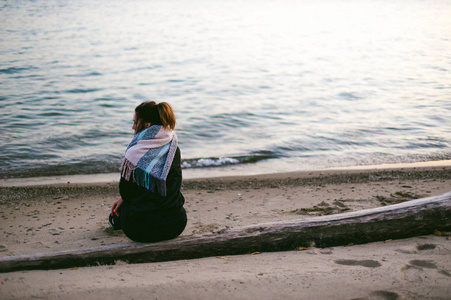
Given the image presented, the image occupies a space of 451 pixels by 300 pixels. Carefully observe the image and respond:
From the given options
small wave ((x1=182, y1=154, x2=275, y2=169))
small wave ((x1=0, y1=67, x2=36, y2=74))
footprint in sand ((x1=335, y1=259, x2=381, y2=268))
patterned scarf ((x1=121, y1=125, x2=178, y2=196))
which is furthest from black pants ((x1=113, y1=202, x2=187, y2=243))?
small wave ((x1=0, y1=67, x2=36, y2=74))

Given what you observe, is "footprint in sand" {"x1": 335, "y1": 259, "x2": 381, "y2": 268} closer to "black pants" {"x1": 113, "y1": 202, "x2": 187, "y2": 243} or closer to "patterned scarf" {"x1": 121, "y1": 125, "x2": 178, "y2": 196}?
"black pants" {"x1": 113, "y1": 202, "x2": 187, "y2": 243}

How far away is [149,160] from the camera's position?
3789mm

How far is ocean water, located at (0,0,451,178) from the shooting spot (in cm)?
922

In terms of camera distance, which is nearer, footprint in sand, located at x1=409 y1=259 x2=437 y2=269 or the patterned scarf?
footprint in sand, located at x1=409 y1=259 x2=437 y2=269

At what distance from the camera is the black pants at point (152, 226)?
3770mm

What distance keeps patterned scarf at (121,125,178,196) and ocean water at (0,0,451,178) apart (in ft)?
15.0

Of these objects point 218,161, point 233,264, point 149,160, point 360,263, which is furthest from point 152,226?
point 218,161

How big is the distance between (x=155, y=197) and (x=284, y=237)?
1180mm

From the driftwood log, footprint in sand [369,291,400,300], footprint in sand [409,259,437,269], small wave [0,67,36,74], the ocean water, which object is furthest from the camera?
small wave [0,67,36,74]

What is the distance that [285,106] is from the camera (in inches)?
524

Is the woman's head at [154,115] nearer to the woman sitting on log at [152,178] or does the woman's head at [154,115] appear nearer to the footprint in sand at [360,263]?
the woman sitting on log at [152,178]

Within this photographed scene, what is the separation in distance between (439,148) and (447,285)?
23.6ft

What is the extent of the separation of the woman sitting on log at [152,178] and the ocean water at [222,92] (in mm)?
4503

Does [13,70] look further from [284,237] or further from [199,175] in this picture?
[284,237]
